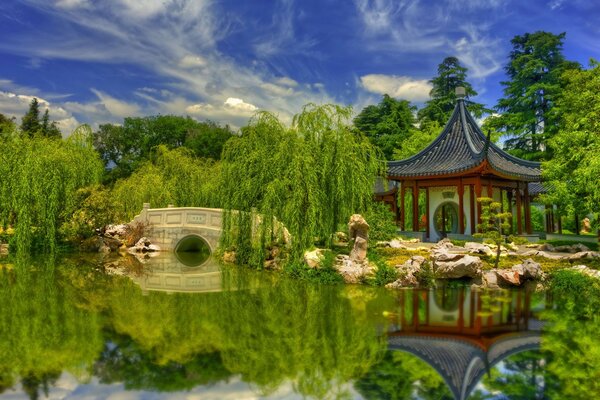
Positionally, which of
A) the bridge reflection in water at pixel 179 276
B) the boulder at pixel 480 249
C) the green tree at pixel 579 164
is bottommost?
the bridge reflection in water at pixel 179 276

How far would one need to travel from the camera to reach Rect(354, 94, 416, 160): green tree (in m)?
30.2

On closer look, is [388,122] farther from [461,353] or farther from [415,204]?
[461,353]

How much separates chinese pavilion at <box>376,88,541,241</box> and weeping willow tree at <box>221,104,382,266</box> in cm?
355

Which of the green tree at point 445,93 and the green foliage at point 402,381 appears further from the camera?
the green tree at point 445,93

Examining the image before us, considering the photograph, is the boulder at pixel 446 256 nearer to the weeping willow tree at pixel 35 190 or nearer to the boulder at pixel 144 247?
the boulder at pixel 144 247

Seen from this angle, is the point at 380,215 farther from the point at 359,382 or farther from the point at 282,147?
the point at 359,382

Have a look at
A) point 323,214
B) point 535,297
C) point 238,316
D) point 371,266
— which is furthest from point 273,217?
point 535,297

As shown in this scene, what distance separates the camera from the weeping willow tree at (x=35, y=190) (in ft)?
48.9

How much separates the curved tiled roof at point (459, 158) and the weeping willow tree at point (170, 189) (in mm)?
7456

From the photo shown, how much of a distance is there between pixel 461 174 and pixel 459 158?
1.09 metres

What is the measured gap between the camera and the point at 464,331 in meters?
6.31

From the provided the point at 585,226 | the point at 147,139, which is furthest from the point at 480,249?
the point at 147,139

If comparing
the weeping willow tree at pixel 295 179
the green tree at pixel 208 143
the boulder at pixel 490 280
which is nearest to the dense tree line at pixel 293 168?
the weeping willow tree at pixel 295 179

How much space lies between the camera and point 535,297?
28.4 feet
